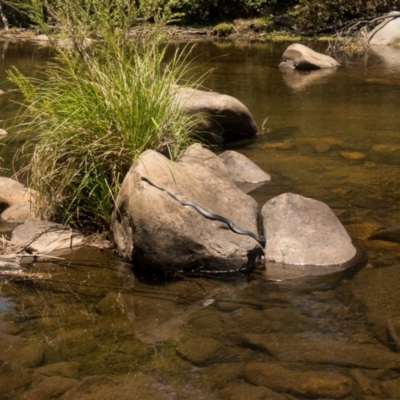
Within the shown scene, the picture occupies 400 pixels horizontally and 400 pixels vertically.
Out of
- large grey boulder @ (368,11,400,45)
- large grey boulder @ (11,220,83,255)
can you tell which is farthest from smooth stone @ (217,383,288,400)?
large grey boulder @ (368,11,400,45)

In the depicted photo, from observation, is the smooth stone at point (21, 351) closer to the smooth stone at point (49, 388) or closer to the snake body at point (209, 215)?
the smooth stone at point (49, 388)

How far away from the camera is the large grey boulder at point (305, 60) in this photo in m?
14.5

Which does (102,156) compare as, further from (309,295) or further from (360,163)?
(360,163)

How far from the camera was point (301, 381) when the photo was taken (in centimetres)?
374

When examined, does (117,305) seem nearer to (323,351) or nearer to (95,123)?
(323,351)

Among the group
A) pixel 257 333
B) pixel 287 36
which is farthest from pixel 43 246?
pixel 287 36

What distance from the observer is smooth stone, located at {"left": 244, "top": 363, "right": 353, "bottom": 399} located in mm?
3643

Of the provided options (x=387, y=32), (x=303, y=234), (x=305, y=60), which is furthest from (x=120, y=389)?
(x=387, y=32)

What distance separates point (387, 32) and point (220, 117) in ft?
34.7

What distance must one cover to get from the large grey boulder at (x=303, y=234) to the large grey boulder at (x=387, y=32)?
12.7 metres

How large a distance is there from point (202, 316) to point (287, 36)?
17298mm

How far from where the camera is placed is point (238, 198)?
5766 millimetres

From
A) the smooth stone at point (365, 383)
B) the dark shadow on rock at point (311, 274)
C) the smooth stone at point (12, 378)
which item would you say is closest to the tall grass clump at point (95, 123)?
the dark shadow on rock at point (311, 274)

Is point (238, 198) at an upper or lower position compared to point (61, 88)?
lower
